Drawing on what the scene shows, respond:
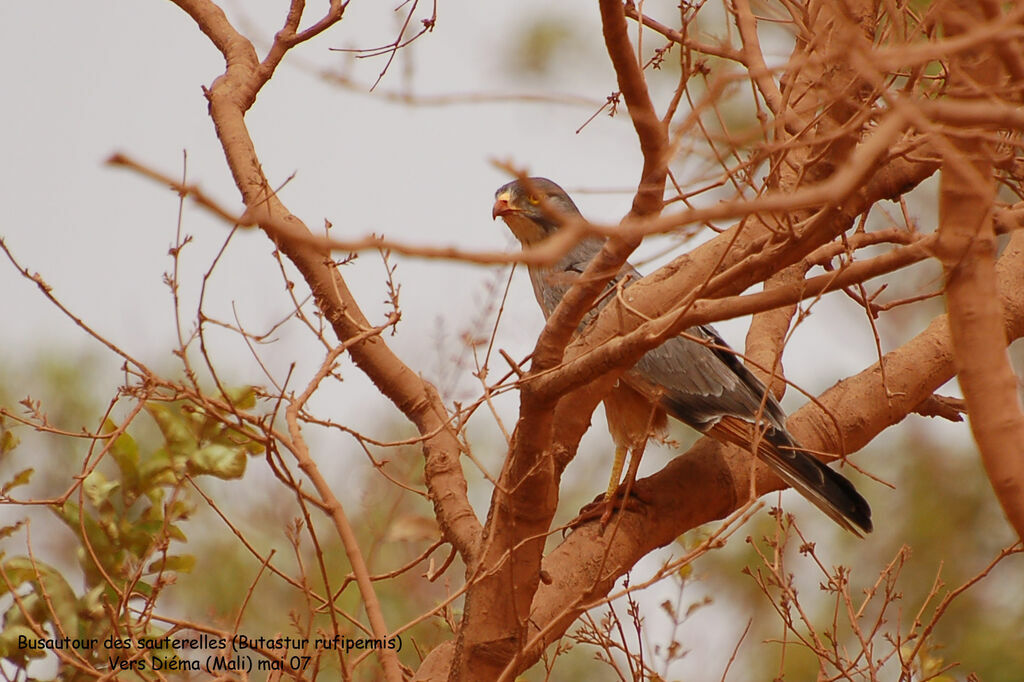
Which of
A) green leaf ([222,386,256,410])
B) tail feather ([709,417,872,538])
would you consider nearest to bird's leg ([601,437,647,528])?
tail feather ([709,417,872,538])

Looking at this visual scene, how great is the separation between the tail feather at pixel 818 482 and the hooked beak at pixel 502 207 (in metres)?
1.63

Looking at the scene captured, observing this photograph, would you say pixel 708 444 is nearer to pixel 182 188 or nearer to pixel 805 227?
pixel 805 227

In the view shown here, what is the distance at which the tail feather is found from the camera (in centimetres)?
354

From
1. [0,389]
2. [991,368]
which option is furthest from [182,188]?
[0,389]

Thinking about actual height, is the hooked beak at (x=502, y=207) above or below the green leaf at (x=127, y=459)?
above

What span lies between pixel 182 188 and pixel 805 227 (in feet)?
4.94

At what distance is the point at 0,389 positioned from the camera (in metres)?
6.38

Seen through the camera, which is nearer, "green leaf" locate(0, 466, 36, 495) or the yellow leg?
"green leaf" locate(0, 466, 36, 495)

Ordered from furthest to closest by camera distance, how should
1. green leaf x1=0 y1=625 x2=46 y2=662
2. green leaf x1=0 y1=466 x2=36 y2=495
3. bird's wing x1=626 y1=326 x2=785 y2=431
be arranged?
bird's wing x1=626 y1=326 x2=785 y2=431
green leaf x1=0 y1=625 x2=46 y2=662
green leaf x1=0 y1=466 x2=36 y2=495

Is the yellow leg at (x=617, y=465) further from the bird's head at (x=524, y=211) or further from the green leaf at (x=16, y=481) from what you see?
the green leaf at (x=16, y=481)

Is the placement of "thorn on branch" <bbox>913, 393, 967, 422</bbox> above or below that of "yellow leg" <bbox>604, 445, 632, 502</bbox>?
above

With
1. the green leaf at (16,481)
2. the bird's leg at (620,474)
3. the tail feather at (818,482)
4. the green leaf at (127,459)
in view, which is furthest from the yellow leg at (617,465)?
the green leaf at (16,481)

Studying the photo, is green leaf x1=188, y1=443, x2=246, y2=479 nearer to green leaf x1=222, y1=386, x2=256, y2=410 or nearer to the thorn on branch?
green leaf x1=222, y1=386, x2=256, y2=410

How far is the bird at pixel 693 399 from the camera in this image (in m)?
3.57
